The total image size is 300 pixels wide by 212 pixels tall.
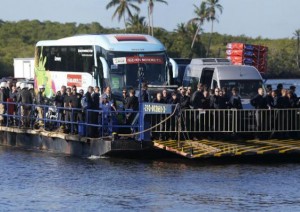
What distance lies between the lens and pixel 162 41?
104 metres

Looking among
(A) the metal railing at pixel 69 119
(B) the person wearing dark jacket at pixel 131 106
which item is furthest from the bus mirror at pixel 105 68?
(B) the person wearing dark jacket at pixel 131 106

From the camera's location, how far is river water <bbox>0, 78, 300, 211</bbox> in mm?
19203

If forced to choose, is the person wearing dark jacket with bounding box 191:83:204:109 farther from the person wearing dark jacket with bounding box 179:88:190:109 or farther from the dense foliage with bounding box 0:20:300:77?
the dense foliage with bounding box 0:20:300:77

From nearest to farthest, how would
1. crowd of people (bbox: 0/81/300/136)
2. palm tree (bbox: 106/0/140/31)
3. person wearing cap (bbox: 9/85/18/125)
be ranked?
crowd of people (bbox: 0/81/300/136) < person wearing cap (bbox: 9/85/18/125) < palm tree (bbox: 106/0/140/31)

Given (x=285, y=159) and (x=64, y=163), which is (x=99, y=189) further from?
(x=285, y=159)

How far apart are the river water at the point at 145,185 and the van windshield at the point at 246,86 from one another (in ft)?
15.2

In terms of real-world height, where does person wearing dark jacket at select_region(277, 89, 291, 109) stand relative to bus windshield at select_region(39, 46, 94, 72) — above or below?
below

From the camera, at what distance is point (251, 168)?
2416cm

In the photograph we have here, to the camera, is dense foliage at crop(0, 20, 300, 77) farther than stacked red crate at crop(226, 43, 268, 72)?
Yes

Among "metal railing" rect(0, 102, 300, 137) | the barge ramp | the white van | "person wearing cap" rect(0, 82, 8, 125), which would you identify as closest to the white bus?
the white van

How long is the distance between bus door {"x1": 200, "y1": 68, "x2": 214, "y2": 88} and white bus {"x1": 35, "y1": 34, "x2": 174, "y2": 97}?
99 centimetres

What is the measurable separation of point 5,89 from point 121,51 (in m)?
4.73

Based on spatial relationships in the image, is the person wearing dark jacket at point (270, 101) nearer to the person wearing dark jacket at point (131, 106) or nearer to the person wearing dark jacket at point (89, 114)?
the person wearing dark jacket at point (131, 106)

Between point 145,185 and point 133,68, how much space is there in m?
9.04
